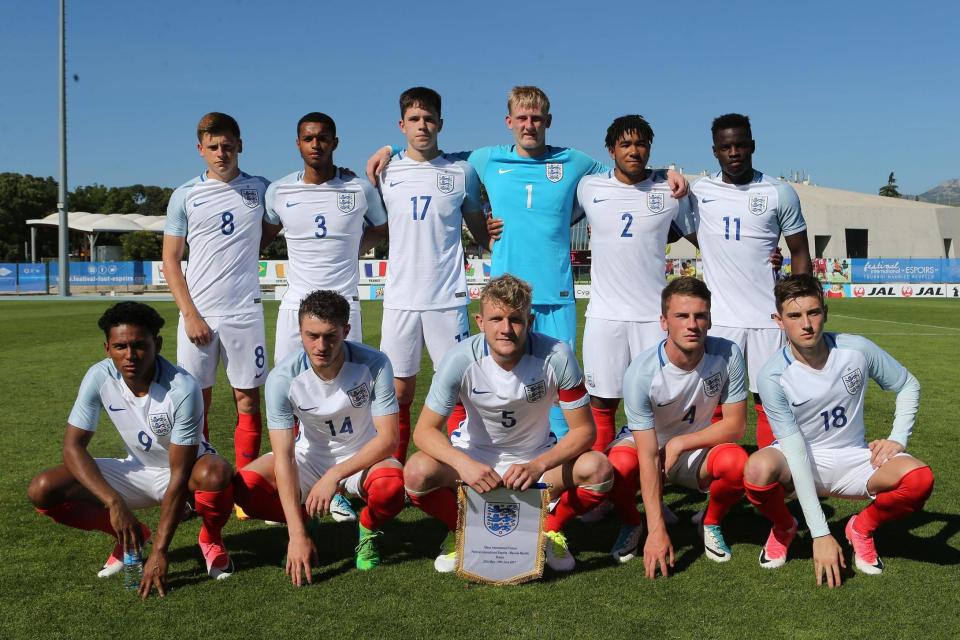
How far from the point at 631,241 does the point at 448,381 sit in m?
1.49

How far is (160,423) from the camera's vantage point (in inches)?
133

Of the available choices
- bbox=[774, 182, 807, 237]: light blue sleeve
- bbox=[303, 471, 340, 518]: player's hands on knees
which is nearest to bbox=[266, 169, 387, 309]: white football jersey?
bbox=[303, 471, 340, 518]: player's hands on knees

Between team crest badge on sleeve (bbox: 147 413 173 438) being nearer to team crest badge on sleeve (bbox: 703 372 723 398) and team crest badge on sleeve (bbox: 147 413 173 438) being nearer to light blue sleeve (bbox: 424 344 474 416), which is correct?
light blue sleeve (bbox: 424 344 474 416)

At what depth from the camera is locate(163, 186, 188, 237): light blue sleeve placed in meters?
4.50

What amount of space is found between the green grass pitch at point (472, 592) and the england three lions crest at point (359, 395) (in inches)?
27.9

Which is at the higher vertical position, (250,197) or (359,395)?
(250,197)

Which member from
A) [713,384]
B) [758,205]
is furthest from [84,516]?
[758,205]

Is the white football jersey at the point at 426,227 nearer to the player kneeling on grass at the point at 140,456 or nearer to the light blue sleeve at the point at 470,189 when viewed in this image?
the light blue sleeve at the point at 470,189

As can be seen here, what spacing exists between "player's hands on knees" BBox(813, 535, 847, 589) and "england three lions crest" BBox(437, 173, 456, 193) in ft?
8.62

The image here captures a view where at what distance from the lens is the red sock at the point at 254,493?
3.49m

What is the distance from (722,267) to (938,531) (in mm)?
1691

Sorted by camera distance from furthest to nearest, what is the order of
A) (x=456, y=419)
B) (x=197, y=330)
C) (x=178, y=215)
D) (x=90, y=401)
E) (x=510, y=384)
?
(x=178, y=215)
(x=197, y=330)
(x=456, y=419)
(x=510, y=384)
(x=90, y=401)

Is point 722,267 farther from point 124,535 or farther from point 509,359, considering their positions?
point 124,535

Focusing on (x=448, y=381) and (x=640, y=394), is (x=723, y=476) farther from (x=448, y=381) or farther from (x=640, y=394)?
Result: (x=448, y=381)
